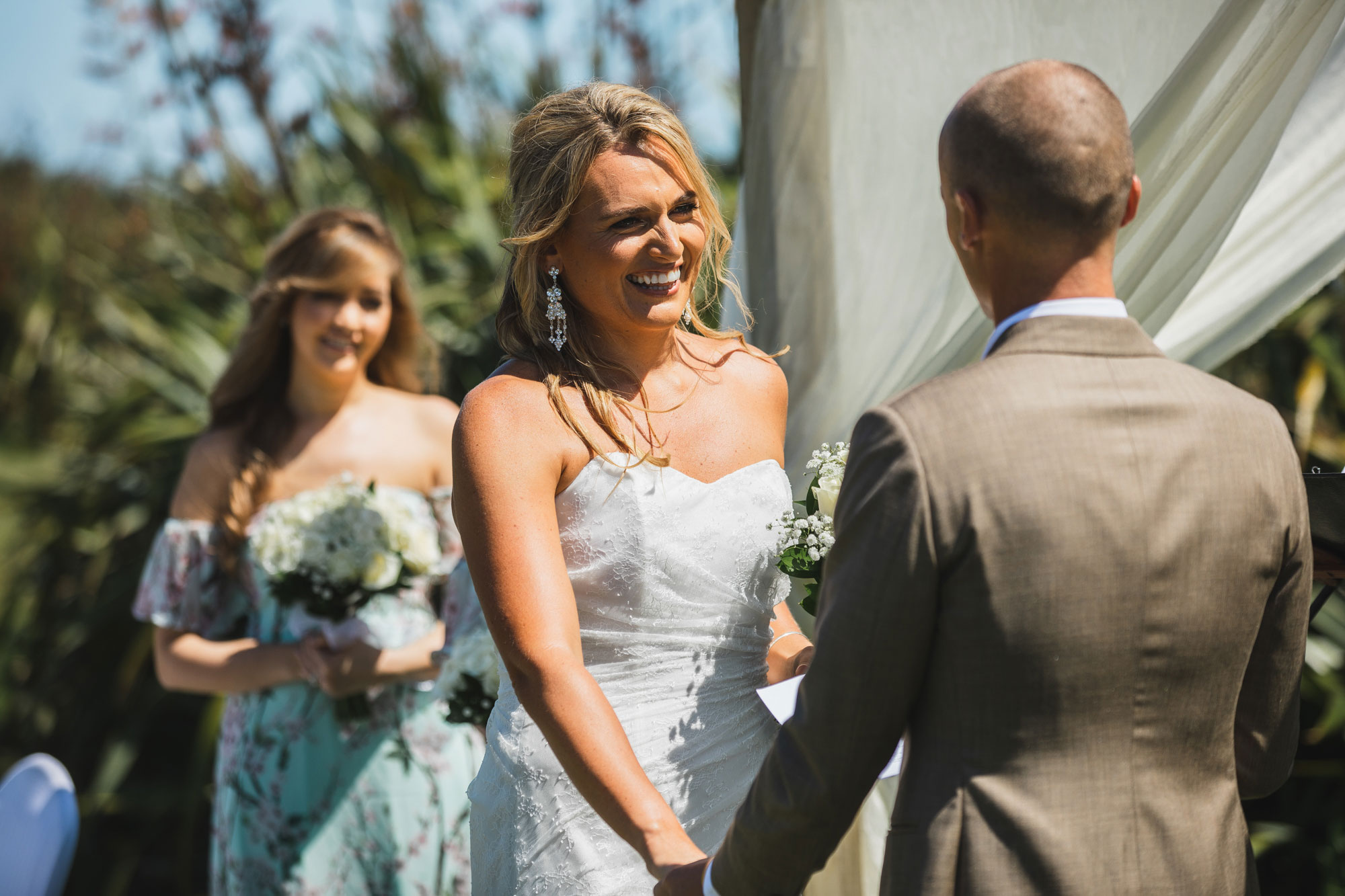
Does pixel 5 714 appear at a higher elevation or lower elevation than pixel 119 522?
lower

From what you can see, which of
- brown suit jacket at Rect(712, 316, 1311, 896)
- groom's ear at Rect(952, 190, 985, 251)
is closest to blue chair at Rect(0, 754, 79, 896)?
brown suit jacket at Rect(712, 316, 1311, 896)

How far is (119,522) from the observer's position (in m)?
5.62

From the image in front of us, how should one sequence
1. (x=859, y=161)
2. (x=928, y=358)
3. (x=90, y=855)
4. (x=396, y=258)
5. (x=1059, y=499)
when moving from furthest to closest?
(x=90, y=855) → (x=396, y=258) → (x=859, y=161) → (x=928, y=358) → (x=1059, y=499)

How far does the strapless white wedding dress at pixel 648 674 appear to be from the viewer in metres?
2.12

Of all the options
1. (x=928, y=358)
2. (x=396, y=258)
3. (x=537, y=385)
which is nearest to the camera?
(x=537, y=385)

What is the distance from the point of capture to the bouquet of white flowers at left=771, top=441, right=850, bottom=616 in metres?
2.04

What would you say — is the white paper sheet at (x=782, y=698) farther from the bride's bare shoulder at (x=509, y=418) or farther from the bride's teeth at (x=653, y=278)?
the bride's teeth at (x=653, y=278)

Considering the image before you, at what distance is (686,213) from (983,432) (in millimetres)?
1041

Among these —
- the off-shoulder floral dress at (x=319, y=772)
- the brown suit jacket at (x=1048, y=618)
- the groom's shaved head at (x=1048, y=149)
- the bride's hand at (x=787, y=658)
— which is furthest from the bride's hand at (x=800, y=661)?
the off-shoulder floral dress at (x=319, y=772)

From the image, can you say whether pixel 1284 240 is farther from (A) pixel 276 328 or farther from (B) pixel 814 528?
(A) pixel 276 328

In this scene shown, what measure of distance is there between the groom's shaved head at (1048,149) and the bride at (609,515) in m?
0.83

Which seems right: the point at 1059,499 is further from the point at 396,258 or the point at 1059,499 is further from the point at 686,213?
the point at 396,258

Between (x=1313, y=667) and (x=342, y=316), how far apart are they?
366 cm

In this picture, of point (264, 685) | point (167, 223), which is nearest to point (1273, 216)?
point (264, 685)
